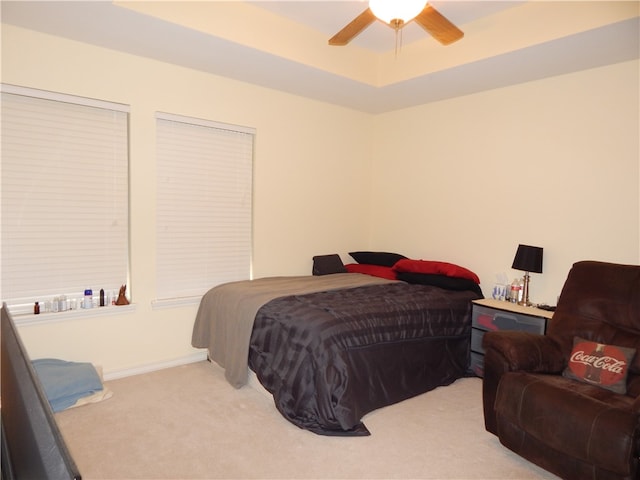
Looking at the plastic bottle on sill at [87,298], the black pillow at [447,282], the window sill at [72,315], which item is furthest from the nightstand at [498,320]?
the plastic bottle on sill at [87,298]

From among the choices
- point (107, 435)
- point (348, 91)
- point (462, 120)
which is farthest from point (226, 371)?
point (462, 120)

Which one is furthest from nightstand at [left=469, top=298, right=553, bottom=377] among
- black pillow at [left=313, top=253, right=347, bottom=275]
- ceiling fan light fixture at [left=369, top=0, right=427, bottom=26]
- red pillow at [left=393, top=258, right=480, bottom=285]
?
ceiling fan light fixture at [left=369, top=0, right=427, bottom=26]

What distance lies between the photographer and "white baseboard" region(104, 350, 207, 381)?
338 cm

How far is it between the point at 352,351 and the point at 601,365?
144 cm

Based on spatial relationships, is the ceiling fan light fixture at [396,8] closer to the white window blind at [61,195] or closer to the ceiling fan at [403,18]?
the ceiling fan at [403,18]

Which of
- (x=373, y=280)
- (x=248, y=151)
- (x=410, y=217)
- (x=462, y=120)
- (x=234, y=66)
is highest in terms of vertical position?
(x=234, y=66)

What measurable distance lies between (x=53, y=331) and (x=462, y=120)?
Result: 411cm

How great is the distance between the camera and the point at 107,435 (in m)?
2.51

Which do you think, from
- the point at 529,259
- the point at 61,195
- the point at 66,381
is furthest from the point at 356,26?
the point at 66,381

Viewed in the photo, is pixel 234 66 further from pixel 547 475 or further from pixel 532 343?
pixel 547 475

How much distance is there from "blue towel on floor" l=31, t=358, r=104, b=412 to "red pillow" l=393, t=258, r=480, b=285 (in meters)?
2.84

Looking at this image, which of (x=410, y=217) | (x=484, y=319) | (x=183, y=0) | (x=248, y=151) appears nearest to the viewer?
(x=183, y=0)

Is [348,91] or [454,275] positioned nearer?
[454,275]

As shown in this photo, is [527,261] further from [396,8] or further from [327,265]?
[396,8]
